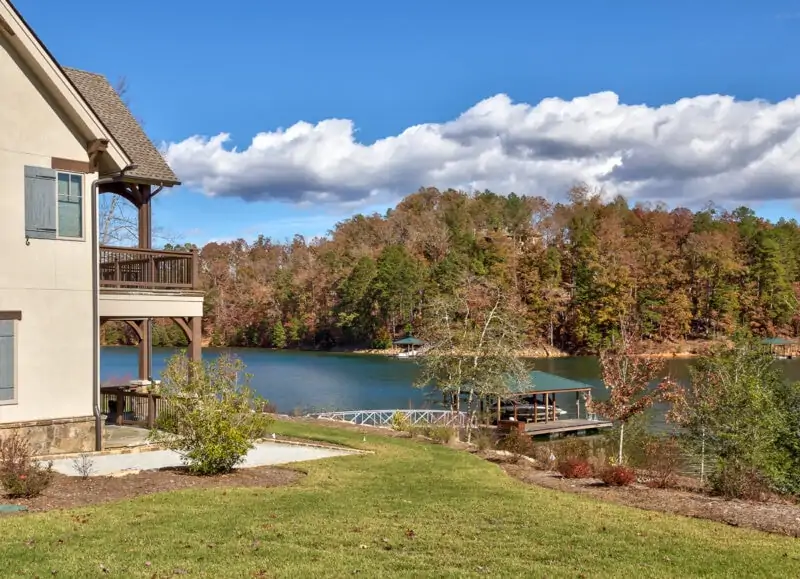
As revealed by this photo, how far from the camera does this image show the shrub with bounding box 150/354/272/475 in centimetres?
1301

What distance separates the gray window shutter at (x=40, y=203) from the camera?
1440cm

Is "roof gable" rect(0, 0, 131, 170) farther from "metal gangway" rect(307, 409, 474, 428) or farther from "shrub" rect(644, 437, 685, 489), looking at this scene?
"metal gangway" rect(307, 409, 474, 428)

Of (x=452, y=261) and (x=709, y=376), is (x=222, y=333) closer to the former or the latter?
(x=452, y=261)

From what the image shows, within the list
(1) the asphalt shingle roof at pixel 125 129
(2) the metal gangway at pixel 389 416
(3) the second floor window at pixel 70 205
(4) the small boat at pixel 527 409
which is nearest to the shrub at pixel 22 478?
(3) the second floor window at pixel 70 205

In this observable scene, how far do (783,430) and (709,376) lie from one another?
288 cm

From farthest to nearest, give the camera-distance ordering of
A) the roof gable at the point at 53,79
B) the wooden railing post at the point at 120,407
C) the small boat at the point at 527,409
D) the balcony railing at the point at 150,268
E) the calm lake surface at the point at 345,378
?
1. the calm lake surface at the point at 345,378
2. the small boat at the point at 527,409
3. the wooden railing post at the point at 120,407
4. the balcony railing at the point at 150,268
5. the roof gable at the point at 53,79

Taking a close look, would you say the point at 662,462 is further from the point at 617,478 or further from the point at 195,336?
the point at 195,336

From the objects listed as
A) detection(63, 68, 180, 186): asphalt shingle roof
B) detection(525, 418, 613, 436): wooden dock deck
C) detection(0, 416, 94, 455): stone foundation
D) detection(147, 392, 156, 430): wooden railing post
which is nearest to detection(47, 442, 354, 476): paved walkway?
detection(0, 416, 94, 455): stone foundation

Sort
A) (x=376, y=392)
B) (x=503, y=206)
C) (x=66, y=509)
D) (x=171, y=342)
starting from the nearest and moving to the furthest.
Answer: (x=66, y=509)
(x=376, y=392)
(x=171, y=342)
(x=503, y=206)

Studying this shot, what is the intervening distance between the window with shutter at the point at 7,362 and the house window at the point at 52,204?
177 cm

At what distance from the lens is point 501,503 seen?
466 inches

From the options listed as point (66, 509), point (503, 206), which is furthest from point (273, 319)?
point (66, 509)

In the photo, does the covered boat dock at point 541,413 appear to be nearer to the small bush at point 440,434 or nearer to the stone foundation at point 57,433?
the small bush at point 440,434

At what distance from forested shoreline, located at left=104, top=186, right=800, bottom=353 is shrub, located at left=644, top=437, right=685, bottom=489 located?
167 feet
